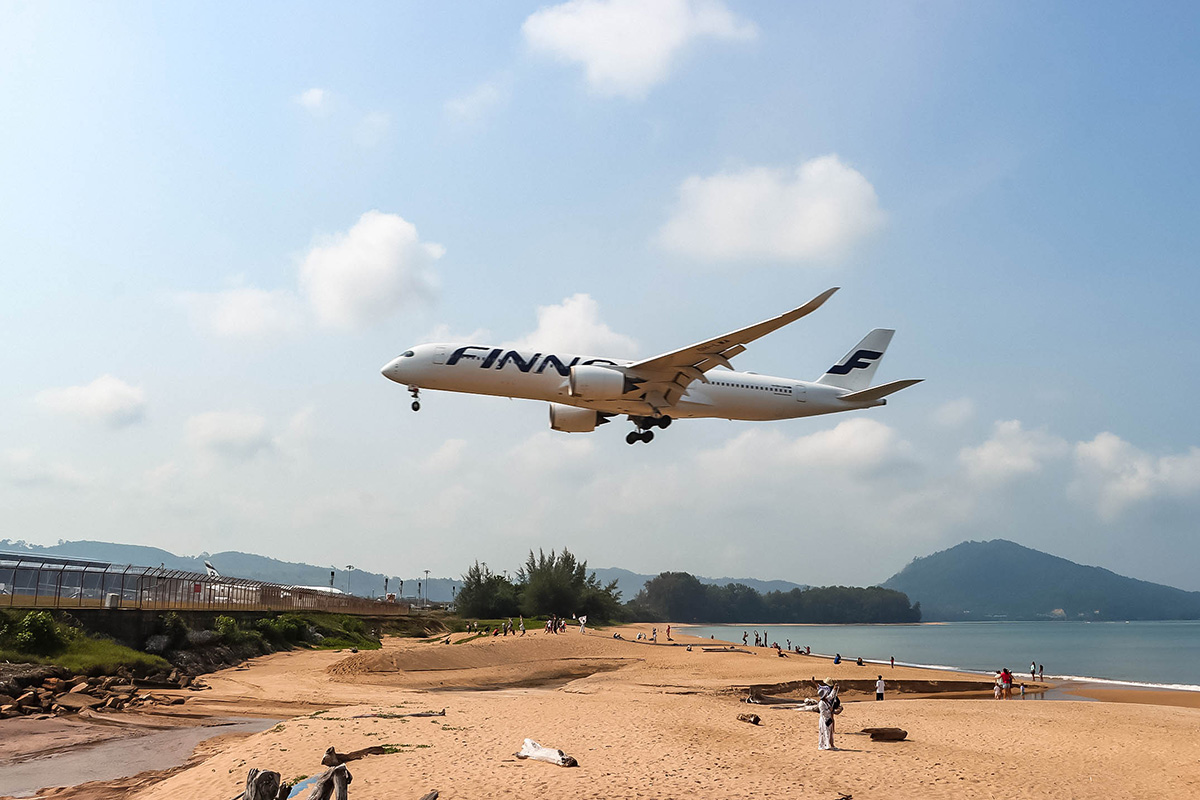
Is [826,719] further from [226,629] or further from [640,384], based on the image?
[226,629]

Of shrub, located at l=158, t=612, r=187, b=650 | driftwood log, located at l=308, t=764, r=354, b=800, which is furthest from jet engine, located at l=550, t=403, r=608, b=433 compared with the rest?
driftwood log, located at l=308, t=764, r=354, b=800

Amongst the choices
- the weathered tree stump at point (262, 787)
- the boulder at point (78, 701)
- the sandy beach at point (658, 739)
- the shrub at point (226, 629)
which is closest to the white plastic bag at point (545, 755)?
the sandy beach at point (658, 739)

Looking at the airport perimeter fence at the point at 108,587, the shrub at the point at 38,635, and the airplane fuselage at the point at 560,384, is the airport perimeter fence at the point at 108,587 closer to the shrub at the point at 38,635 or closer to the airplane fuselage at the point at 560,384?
the shrub at the point at 38,635

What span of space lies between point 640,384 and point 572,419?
513 centimetres

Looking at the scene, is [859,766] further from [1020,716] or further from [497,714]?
[1020,716]

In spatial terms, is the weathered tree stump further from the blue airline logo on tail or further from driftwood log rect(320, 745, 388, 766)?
the blue airline logo on tail

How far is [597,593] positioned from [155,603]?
237 ft

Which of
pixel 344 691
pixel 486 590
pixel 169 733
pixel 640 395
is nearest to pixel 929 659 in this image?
pixel 486 590

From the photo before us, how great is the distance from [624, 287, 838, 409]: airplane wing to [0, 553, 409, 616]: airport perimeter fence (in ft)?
79.1

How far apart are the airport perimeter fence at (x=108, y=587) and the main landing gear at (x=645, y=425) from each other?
74.7ft

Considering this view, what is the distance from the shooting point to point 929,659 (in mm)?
76562

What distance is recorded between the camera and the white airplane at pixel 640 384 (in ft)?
103

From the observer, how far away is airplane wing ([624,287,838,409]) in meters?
29.8

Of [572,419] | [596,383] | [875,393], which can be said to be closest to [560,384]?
[596,383]
